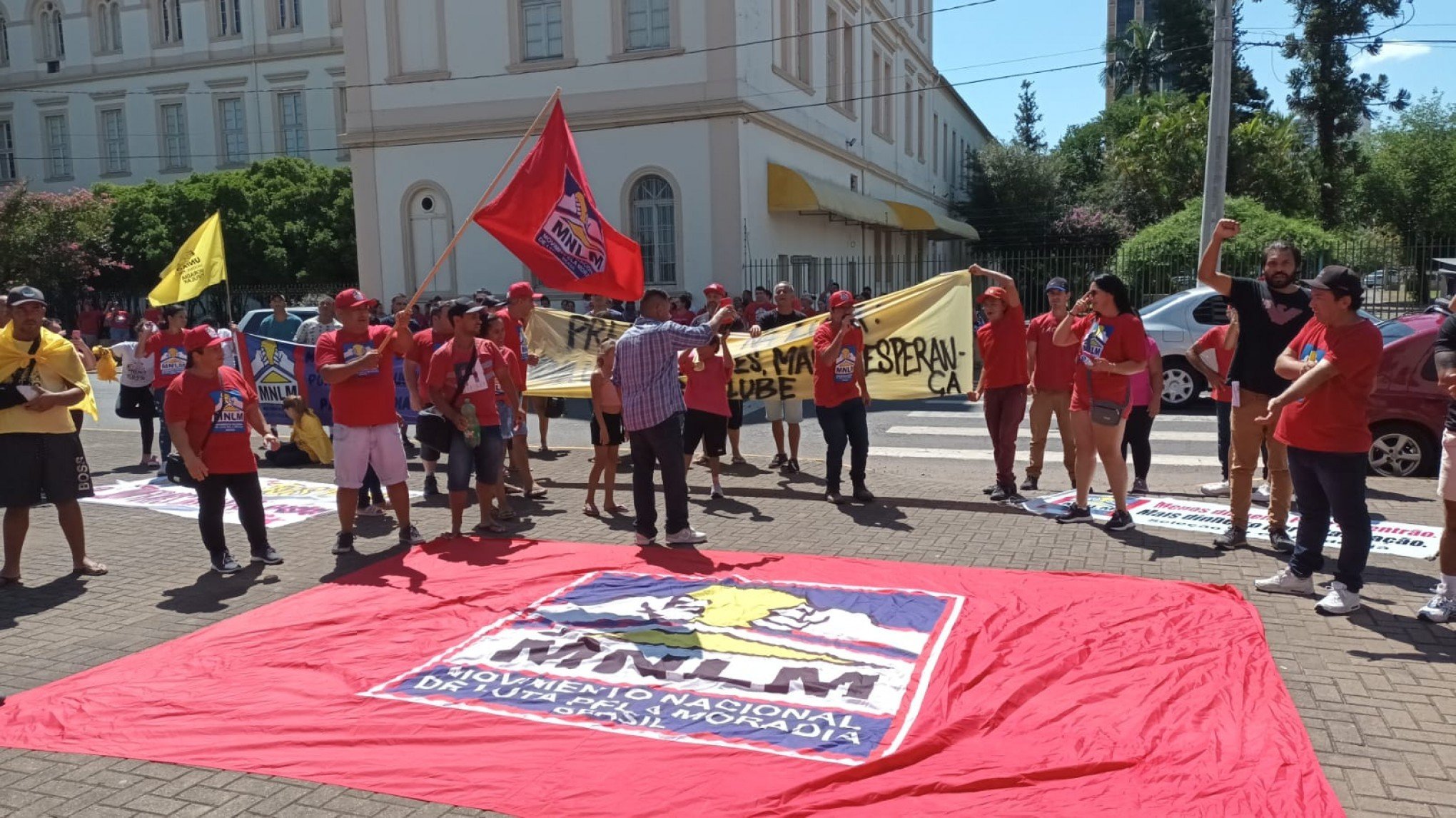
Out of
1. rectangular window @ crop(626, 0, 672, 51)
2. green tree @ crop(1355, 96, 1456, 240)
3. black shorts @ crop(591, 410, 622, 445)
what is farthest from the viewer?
green tree @ crop(1355, 96, 1456, 240)

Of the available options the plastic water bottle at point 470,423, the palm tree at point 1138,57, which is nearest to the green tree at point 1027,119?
the palm tree at point 1138,57

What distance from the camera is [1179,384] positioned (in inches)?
600

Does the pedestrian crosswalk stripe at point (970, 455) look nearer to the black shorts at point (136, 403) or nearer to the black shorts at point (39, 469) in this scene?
the black shorts at point (136, 403)

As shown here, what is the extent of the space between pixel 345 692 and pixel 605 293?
4.46 m

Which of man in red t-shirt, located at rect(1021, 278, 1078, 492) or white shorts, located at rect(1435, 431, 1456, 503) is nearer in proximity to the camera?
white shorts, located at rect(1435, 431, 1456, 503)

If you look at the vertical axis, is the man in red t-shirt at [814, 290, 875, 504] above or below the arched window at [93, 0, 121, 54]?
below

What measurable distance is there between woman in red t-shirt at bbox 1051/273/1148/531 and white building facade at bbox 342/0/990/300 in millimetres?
15034

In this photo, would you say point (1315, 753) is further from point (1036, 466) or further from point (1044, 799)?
point (1036, 466)

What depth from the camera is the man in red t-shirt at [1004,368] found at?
28.3 ft

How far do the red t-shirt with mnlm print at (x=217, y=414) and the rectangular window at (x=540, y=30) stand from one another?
1783 cm

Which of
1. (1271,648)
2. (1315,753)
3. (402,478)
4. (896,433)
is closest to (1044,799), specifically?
(1315,753)

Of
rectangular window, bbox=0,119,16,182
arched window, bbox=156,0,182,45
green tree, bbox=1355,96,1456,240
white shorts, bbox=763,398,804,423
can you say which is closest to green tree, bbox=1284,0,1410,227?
green tree, bbox=1355,96,1456,240

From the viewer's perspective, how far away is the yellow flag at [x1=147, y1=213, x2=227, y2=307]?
45.9 feet

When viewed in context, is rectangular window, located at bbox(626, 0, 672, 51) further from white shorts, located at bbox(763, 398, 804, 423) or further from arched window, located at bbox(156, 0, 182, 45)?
arched window, located at bbox(156, 0, 182, 45)
